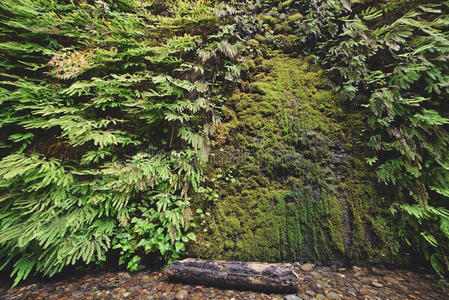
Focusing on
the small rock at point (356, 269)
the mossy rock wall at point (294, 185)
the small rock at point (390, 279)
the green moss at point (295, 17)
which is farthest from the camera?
the green moss at point (295, 17)

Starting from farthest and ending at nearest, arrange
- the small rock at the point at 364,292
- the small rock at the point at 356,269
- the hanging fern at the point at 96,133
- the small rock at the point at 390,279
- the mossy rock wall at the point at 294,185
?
the hanging fern at the point at 96,133 < the mossy rock wall at the point at 294,185 < the small rock at the point at 356,269 < the small rock at the point at 390,279 < the small rock at the point at 364,292

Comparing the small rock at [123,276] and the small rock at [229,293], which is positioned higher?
the small rock at [229,293]

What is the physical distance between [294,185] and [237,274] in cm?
153

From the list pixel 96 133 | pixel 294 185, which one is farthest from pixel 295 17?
pixel 96 133

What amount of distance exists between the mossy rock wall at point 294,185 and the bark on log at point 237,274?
11.2 inches

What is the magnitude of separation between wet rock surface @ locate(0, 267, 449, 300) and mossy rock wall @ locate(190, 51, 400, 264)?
212 millimetres

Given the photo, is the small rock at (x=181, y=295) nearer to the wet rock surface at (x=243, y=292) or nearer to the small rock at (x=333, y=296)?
the wet rock surface at (x=243, y=292)

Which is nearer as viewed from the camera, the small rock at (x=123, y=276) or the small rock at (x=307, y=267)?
the small rock at (x=307, y=267)

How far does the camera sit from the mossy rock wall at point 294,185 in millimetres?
2363

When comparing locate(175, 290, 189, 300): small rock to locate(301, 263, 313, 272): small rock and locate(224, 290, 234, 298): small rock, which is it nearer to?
locate(224, 290, 234, 298): small rock

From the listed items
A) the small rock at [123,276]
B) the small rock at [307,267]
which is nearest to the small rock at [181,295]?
the small rock at [123,276]

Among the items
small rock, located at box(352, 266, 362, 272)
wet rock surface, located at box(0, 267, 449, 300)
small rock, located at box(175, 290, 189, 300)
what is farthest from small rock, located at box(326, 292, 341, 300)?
small rock, located at box(175, 290, 189, 300)

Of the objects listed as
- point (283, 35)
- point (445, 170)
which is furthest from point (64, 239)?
point (283, 35)

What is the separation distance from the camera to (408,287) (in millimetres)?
1899
